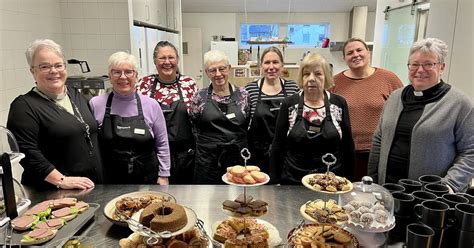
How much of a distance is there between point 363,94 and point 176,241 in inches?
65.1

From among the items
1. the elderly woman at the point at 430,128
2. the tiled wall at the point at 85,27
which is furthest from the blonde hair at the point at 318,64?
the tiled wall at the point at 85,27

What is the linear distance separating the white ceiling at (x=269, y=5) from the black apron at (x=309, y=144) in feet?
17.7

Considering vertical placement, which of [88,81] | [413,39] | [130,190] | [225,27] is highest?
[225,27]

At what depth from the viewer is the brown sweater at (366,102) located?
2.21 meters

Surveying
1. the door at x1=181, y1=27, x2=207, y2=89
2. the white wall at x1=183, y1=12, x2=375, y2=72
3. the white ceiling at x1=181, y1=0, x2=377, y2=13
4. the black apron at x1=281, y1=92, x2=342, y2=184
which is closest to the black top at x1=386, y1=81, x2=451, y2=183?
the black apron at x1=281, y1=92, x2=342, y2=184

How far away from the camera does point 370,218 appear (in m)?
1.19

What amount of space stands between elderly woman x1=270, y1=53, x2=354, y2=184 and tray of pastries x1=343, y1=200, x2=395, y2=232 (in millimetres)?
564

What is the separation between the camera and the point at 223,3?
6902 millimetres

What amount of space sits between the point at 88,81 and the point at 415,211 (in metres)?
2.63

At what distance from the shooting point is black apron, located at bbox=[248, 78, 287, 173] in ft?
7.50

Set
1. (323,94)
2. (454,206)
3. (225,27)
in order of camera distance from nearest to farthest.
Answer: (454,206), (323,94), (225,27)

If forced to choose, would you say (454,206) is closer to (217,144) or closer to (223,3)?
(217,144)

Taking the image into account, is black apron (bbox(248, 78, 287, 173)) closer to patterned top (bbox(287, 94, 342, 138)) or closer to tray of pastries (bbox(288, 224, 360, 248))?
patterned top (bbox(287, 94, 342, 138))

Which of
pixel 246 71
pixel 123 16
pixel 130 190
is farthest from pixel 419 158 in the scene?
pixel 246 71
